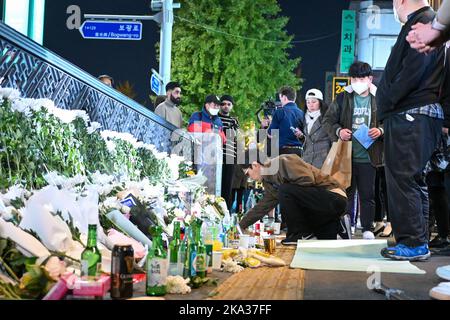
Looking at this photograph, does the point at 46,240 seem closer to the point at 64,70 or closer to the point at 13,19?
the point at 64,70

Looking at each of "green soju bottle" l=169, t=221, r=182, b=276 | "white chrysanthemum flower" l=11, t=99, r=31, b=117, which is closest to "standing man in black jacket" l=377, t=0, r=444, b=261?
"green soju bottle" l=169, t=221, r=182, b=276

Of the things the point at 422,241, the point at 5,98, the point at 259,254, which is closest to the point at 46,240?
the point at 5,98

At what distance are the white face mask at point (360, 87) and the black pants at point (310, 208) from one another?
1.52 meters

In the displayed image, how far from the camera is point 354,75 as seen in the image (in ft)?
23.6

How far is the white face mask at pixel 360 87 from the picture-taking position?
7211mm

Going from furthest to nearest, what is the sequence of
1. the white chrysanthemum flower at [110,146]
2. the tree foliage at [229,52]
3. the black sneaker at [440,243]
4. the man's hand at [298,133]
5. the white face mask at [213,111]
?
the tree foliage at [229,52] → the white face mask at [213,111] → the man's hand at [298,133] → the black sneaker at [440,243] → the white chrysanthemum flower at [110,146]

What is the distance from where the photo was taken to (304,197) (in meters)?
6.32

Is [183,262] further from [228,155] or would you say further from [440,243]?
[228,155]

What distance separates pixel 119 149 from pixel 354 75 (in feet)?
9.96

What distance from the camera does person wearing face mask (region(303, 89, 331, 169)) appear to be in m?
8.22

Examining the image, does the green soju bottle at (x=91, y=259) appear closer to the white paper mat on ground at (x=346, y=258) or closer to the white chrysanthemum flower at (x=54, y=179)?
the white chrysanthemum flower at (x=54, y=179)

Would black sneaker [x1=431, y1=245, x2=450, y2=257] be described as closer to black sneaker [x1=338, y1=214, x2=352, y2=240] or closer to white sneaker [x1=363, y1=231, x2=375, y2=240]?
white sneaker [x1=363, y1=231, x2=375, y2=240]

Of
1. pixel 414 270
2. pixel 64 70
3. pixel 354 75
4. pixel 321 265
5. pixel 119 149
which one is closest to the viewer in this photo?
pixel 414 270

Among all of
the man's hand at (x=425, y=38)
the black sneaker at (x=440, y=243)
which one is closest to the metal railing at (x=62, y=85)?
the man's hand at (x=425, y=38)
